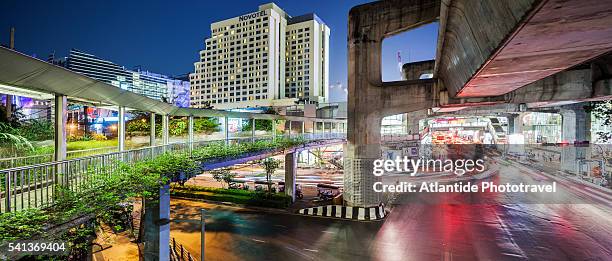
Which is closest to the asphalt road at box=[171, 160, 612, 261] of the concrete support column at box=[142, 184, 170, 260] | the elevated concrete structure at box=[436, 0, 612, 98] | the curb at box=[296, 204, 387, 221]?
the curb at box=[296, 204, 387, 221]

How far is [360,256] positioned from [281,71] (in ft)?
334

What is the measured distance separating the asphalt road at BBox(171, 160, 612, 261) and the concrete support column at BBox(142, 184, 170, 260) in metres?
Result: 2.40

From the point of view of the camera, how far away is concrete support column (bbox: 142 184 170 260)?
982 centimetres

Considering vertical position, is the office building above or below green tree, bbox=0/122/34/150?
above

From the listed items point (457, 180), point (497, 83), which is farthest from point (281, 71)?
point (497, 83)

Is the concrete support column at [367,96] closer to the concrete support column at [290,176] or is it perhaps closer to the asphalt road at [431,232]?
the asphalt road at [431,232]

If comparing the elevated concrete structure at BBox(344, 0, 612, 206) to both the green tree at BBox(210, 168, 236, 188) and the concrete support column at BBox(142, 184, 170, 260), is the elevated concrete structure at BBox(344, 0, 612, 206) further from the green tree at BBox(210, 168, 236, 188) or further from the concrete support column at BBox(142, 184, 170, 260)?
the green tree at BBox(210, 168, 236, 188)

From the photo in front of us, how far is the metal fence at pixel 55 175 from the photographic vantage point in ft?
16.9

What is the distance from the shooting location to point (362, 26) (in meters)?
15.7

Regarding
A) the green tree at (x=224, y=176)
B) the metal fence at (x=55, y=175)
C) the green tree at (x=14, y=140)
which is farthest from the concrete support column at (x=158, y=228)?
the green tree at (x=224, y=176)

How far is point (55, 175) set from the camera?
6844mm

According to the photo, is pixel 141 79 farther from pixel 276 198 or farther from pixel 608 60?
pixel 608 60

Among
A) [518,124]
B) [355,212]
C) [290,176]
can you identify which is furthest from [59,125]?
[518,124]

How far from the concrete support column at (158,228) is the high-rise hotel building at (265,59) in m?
90.7
